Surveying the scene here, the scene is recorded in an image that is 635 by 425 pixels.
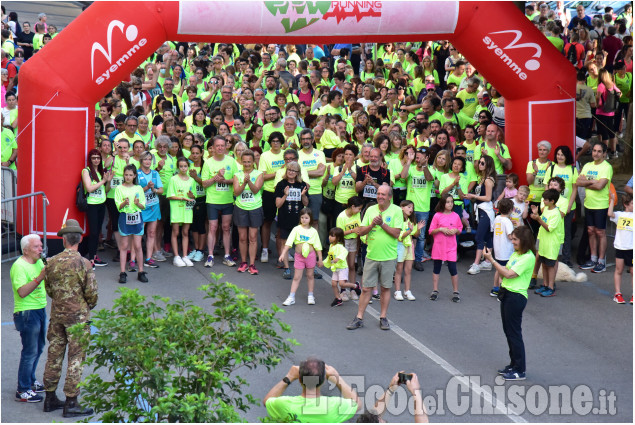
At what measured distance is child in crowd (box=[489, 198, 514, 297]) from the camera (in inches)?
490

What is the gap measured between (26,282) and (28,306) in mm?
243

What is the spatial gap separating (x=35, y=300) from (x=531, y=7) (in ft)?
56.1

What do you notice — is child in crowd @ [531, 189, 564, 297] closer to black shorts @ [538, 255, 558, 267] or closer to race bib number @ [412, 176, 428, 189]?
black shorts @ [538, 255, 558, 267]

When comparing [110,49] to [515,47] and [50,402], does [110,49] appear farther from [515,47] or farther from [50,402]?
[515,47]

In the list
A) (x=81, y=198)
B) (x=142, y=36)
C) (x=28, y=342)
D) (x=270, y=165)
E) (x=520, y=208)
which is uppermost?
(x=142, y=36)

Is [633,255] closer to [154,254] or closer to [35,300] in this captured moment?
[154,254]

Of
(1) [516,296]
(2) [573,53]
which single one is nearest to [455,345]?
(1) [516,296]

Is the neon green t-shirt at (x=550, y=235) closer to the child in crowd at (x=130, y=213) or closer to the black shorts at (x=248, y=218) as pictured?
the black shorts at (x=248, y=218)

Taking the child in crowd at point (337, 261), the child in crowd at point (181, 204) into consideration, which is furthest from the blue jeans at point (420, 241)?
the child in crowd at point (181, 204)

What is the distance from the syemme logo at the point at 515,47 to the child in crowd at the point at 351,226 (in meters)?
3.15

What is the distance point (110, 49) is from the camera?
41.4 feet

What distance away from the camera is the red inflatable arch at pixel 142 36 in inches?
496

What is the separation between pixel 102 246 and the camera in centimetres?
1389

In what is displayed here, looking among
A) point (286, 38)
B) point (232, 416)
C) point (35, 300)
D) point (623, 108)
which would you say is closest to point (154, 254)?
point (286, 38)
